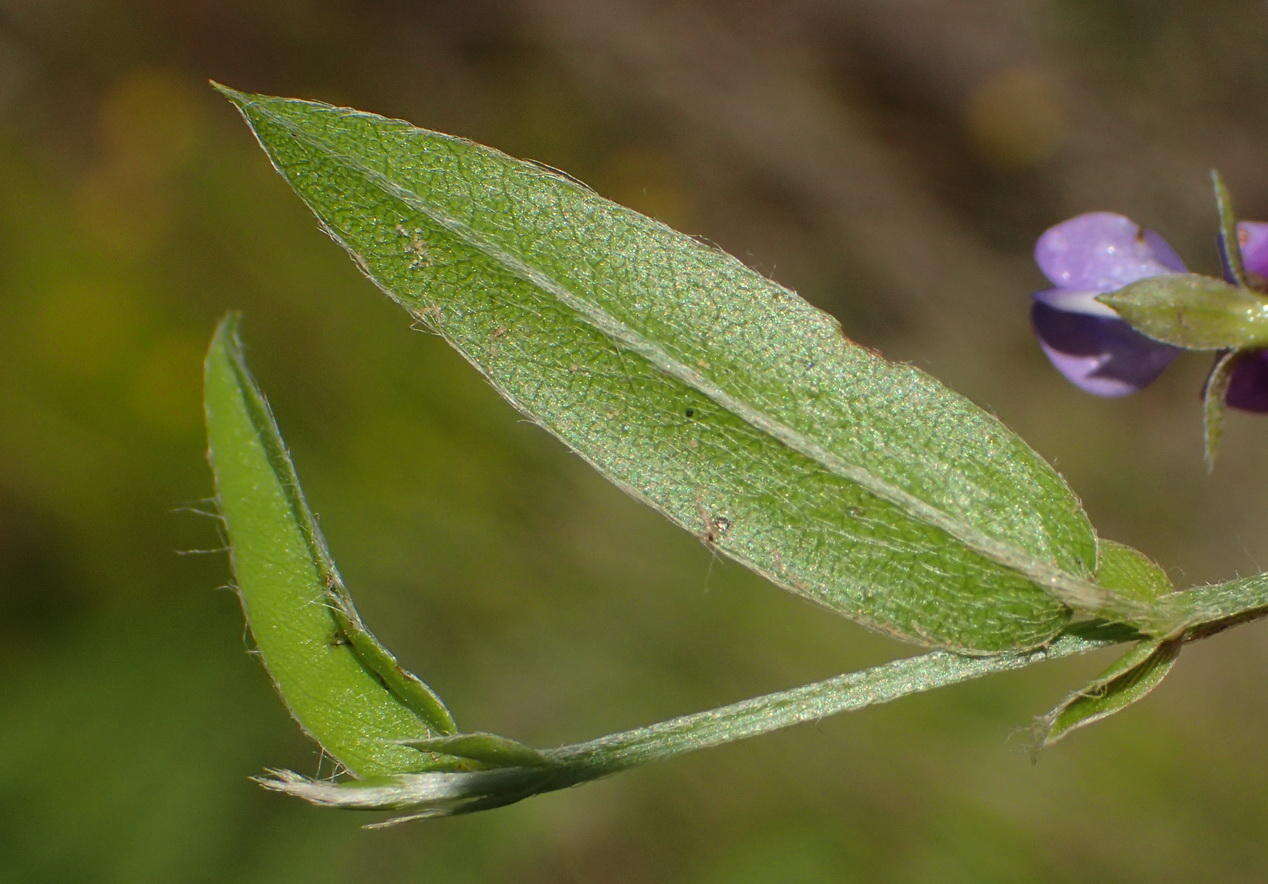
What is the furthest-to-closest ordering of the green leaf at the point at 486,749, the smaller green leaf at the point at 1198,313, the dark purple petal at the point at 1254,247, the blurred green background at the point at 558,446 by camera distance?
the blurred green background at the point at 558,446
the dark purple petal at the point at 1254,247
the smaller green leaf at the point at 1198,313
the green leaf at the point at 486,749

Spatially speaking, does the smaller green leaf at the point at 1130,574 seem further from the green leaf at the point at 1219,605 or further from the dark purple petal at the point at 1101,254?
the dark purple petal at the point at 1101,254

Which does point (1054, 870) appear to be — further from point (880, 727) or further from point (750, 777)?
point (750, 777)

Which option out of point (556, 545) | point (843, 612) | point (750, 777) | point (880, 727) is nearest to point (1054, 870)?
point (880, 727)

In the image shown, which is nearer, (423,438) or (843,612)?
(843,612)

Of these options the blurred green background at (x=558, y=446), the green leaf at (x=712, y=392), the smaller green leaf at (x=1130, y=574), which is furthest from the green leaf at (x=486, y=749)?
the blurred green background at (x=558, y=446)

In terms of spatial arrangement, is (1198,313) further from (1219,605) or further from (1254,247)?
(1219,605)

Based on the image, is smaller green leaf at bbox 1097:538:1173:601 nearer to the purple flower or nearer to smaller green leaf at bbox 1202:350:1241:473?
smaller green leaf at bbox 1202:350:1241:473
